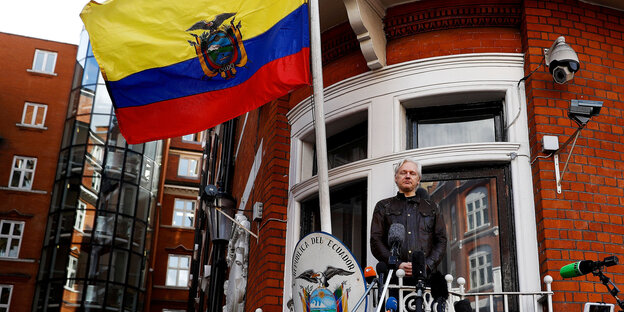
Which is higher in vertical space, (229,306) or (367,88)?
(367,88)

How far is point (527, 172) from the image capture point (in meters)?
6.69

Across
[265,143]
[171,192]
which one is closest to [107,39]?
[265,143]

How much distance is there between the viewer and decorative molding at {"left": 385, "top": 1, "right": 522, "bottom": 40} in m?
7.31

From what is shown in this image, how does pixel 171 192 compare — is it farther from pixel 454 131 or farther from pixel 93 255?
pixel 454 131

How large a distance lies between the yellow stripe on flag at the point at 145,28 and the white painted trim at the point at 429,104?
157cm

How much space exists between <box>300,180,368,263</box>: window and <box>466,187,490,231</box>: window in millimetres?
1116

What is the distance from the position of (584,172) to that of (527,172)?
0.49m

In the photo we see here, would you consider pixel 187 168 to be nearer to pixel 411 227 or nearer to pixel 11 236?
pixel 11 236

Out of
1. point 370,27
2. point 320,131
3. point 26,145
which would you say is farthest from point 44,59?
point 320,131

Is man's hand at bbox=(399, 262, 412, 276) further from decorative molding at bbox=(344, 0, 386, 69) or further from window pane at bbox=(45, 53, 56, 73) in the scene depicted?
window pane at bbox=(45, 53, 56, 73)

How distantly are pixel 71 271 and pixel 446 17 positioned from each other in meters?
28.4

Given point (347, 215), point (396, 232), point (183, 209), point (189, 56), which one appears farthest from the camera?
point (183, 209)

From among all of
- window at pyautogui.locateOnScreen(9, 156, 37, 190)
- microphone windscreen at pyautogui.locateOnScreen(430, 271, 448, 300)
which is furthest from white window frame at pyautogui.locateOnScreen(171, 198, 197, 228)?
microphone windscreen at pyautogui.locateOnScreen(430, 271, 448, 300)

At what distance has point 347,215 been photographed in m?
7.91
